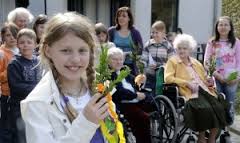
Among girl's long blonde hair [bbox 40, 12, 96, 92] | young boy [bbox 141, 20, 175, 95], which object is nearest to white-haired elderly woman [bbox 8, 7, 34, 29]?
young boy [bbox 141, 20, 175, 95]

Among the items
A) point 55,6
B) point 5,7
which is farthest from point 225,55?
point 5,7

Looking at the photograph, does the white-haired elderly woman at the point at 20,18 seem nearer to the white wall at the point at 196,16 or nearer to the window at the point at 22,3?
the window at the point at 22,3

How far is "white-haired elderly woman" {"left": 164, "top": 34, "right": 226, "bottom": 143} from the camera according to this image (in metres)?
5.84

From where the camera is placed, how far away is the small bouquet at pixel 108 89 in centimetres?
187

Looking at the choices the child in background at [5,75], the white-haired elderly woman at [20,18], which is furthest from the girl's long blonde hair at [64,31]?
the white-haired elderly woman at [20,18]

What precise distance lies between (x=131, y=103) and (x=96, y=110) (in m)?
4.01

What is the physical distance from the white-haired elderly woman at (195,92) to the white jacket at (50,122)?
4.04m

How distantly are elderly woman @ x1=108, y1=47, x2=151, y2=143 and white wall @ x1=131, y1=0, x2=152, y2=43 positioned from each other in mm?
7273

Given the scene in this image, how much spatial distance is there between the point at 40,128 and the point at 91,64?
417mm

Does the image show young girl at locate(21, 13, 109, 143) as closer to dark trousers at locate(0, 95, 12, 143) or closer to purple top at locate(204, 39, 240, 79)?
dark trousers at locate(0, 95, 12, 143)

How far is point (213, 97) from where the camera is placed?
19.8ft

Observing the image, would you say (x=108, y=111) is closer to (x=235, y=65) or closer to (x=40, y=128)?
(x=40, y=128)

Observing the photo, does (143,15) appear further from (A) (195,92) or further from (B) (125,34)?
(A) (195,92)

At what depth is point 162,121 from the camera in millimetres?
6184
